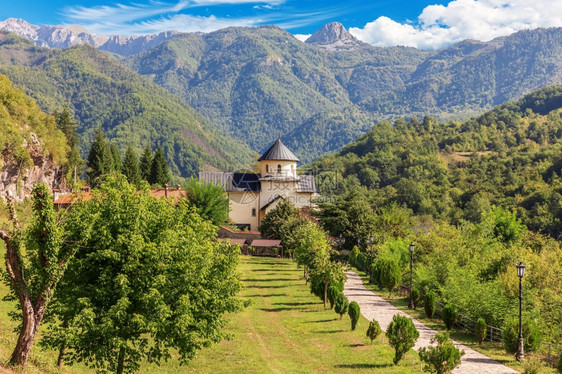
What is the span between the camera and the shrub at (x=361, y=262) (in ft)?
144

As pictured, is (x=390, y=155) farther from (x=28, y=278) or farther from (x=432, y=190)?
(x=28, y=278)

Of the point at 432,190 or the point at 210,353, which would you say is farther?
the point at 432,190

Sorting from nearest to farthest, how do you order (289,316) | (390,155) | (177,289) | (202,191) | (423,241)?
(177,289) < (289,316) < (423,241) < (202,191) < (390,155)

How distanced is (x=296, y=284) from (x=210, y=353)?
1717 cm

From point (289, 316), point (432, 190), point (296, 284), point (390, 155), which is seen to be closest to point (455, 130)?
point (390, 155)

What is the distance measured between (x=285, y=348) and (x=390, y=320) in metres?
6.95

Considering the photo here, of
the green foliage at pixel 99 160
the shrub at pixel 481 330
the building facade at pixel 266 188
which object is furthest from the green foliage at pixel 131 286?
the green foliage at pixel 99 160

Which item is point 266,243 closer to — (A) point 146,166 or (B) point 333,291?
(B) point 333,291

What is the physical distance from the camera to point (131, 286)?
1443 centimetres

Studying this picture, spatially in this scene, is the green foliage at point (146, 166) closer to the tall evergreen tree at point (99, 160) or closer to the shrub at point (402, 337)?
the tall evergreen tree at point (99, 160)

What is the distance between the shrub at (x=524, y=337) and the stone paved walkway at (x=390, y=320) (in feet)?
3.26

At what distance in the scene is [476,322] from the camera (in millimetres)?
22000

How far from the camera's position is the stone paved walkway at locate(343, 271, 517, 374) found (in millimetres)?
17797

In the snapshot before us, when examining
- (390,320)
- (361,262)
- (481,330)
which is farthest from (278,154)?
(481,330)
